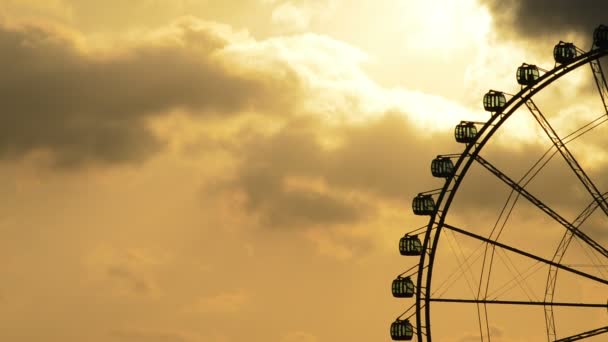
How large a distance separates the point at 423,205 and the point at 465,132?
21.0ft

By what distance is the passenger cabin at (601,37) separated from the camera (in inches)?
3410

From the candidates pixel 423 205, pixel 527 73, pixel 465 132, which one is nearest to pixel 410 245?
pixel 423 205

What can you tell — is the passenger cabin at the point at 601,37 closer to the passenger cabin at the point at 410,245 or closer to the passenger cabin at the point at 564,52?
the passenger cabin at the point at 564,52

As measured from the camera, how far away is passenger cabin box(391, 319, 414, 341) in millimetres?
96438

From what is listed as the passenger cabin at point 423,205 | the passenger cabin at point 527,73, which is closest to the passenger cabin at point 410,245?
the passenger cabin at point 423,205

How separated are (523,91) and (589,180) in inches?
289

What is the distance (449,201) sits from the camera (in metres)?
92.8

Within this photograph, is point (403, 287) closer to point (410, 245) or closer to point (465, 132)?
point (410, 245)

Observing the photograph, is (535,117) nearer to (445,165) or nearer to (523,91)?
(523,91)

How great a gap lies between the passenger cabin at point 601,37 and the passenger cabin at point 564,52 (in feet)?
6.02

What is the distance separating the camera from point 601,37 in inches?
3420

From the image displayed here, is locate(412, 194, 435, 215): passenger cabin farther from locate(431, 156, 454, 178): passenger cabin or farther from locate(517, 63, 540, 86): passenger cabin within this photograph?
locate(517, 63, 540, 86): passenger cabin

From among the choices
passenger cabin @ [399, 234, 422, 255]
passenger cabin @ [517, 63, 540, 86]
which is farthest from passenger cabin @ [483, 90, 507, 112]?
passenger cabin @ [399, 234, 422, 255]

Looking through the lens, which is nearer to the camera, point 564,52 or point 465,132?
point 564,52
